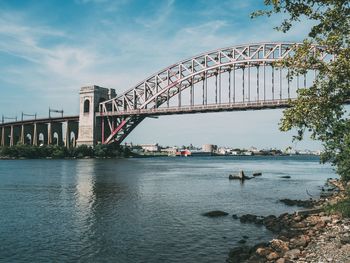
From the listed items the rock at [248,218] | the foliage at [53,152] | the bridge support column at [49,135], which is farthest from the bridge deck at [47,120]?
the rock at [248,218]

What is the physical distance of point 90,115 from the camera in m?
111

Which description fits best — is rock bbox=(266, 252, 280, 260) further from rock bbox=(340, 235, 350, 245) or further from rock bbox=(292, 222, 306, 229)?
rock bbox=(292, 222, 306, 229)

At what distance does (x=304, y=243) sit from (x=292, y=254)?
4.77 feet

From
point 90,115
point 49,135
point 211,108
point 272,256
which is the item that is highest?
point 90,115

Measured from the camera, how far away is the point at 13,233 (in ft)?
55.2

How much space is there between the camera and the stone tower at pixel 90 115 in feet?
361

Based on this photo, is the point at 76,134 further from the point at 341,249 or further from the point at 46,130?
the point at 341,249

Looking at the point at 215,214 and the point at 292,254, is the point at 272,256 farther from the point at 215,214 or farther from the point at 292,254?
the point at 215,214

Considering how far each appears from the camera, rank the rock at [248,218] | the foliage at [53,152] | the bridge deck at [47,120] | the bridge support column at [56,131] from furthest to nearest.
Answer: the bridge support column at [56,131] < the bridge deck at [47,120] < the foliage at [53,152] < the rock at [248,218]

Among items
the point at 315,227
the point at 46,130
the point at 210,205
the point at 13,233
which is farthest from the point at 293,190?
the point at 46,130

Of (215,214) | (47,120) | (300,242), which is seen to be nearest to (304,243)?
(300,242)

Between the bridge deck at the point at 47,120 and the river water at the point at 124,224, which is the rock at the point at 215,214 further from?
the bridge deck at the point at 47,120

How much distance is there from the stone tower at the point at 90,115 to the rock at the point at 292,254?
10048cm

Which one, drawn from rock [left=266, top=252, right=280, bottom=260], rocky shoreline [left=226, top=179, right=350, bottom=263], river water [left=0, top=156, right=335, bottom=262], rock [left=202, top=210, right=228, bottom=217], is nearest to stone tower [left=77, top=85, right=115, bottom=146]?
river water [left=0, top=156, right=335, bottom=262]
